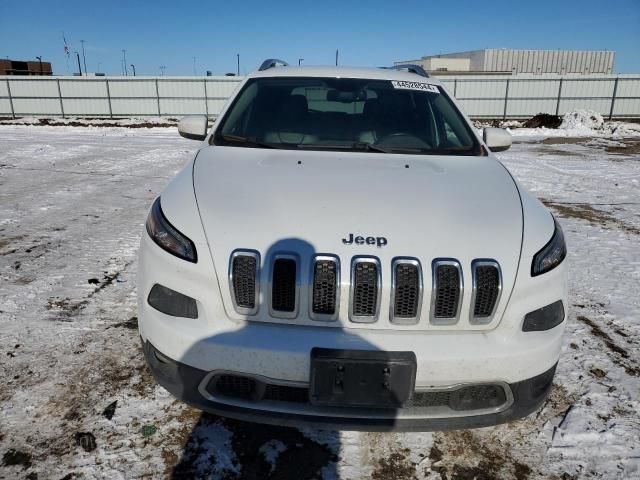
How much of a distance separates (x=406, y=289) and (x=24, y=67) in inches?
2275

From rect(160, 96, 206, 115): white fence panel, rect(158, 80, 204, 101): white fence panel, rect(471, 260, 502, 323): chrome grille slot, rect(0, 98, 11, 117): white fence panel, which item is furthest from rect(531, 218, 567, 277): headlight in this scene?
rect(0, 98, 11, 117): white fence panel

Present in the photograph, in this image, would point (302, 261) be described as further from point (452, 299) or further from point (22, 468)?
point (22, 468)

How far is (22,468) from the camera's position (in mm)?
1952

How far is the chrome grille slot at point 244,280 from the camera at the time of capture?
1858 mm

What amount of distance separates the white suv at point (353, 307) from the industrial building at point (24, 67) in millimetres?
51567

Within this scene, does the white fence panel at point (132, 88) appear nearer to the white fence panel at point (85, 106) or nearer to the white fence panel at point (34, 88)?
the white fence panel at point (85, 106)

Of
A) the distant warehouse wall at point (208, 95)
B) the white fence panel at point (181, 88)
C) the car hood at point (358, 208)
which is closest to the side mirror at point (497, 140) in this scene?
the car hood at point (358, 208)

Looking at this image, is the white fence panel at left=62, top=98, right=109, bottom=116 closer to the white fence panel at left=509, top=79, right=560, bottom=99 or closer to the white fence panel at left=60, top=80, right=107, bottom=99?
the white fence panel at left=60, top=80, right=107, bottom=99

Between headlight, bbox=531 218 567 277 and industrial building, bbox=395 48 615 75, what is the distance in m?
68.9

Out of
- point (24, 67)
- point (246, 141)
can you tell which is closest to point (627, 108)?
point (246, 141)

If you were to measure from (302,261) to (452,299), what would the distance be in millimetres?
613

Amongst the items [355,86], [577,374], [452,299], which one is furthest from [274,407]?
[355,86]

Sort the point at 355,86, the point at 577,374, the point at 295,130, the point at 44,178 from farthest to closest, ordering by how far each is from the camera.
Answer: the point at 44,178 → the point at 355,86 → the point at 295,130 → the point at 577,374

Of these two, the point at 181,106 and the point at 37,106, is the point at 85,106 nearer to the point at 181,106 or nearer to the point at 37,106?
the point at 37,106
